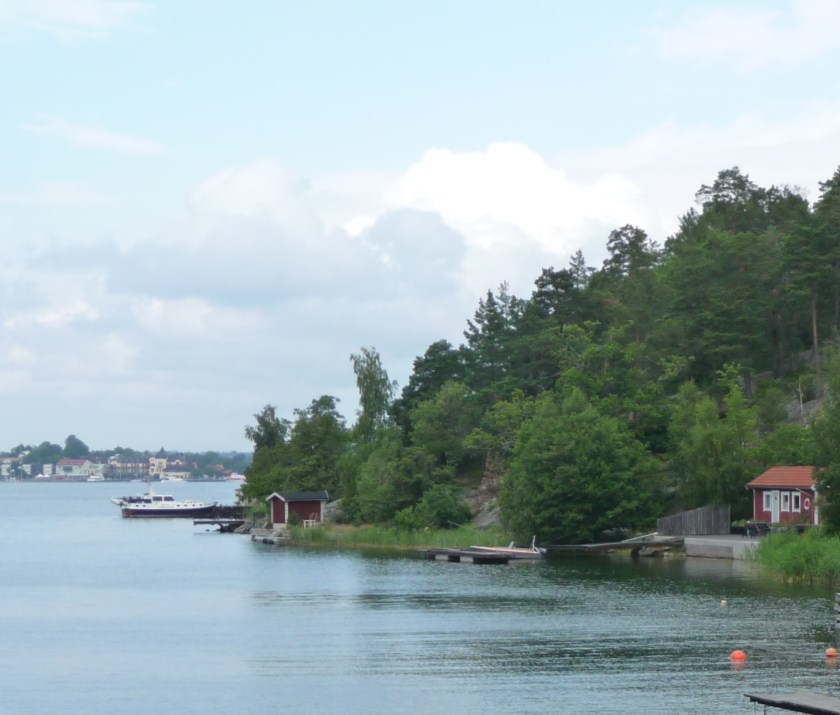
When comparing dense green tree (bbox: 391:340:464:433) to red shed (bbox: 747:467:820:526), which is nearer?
red shed (bbox: 747:467:820:526)

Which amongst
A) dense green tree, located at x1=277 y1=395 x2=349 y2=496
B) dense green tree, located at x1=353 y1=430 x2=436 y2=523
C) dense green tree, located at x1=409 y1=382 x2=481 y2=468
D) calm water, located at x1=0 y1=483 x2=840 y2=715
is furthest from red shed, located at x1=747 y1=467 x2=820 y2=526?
dense green tree, located at x1=277 y1=395 x2=349 y2=496

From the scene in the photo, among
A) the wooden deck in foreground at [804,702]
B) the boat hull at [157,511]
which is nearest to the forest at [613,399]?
the wooden deck in foreground at [804,702]

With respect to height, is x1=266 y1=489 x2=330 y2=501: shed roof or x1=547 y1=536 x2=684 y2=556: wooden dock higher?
x1=266 y1=489 x2=330 y2=501: shed roof

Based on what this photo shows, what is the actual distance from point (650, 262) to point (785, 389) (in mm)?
37542

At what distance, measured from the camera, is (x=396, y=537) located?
346 feet

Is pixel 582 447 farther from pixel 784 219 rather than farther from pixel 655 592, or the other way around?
pixel 784 219

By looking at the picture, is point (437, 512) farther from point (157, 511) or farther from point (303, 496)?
point (157, 511)

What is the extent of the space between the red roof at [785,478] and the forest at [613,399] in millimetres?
1804

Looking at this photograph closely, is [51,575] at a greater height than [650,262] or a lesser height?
lesser

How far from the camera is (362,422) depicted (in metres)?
137

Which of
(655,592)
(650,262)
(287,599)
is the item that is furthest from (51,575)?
(650,262)

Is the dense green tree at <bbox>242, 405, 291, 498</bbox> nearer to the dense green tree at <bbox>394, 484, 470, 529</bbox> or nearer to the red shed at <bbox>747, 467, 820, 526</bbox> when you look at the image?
the dense green tree at <bbox>394, 484, 470, 529</bbox>

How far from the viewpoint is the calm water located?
42.8 metres

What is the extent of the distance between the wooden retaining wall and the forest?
122 centimetres
